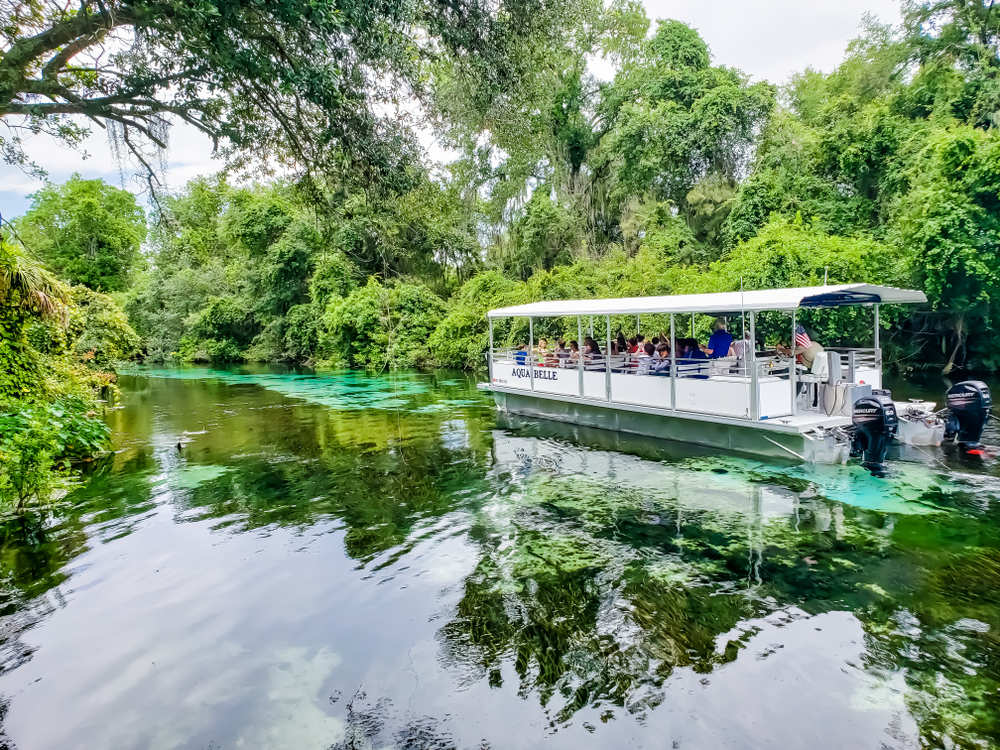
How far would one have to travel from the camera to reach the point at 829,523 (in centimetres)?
843

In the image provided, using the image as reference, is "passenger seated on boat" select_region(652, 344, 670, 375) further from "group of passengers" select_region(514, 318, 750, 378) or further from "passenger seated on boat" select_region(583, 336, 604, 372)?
"passenger seated on boat" select_region(583, 336, 604, 372)

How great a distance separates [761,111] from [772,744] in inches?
1111

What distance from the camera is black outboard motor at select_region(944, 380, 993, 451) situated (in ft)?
34.7

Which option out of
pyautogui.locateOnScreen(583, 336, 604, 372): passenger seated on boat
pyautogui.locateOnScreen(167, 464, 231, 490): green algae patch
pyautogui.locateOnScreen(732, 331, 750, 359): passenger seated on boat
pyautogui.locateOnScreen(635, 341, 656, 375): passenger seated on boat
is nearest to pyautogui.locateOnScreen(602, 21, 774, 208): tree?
pyautogui.locateOnScreen(583, 336, 604, 372): passenger seated on boat

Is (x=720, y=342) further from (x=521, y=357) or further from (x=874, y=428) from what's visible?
(x=521, y=357)

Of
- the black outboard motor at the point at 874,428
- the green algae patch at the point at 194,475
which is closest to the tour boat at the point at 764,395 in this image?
the black outboard motor at the point at 874,428

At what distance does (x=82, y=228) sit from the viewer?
4931cm

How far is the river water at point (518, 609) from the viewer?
485 centimetres

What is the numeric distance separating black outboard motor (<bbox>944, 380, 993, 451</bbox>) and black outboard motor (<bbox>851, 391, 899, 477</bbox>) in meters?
1.04

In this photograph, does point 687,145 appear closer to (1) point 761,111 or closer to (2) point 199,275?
(1) point 761,111

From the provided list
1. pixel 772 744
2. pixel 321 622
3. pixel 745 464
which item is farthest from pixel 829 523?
pixel 321 622

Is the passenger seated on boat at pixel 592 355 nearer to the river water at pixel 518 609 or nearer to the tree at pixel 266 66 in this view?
the river water at pixel 518 609

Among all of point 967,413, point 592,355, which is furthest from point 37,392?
point 967,413

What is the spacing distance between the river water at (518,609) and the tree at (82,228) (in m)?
44.6
